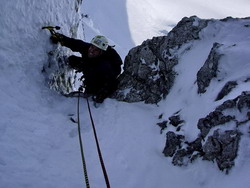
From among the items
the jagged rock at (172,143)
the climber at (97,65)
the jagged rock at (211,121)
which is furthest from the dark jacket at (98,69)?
the jagged rock at (211,121)

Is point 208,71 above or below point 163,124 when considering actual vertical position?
above

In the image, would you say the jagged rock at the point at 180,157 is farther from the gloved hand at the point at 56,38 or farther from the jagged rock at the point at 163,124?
the gloved hand at the point at 56,38

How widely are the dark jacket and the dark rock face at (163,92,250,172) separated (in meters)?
2.83

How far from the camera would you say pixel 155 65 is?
663 centimetres

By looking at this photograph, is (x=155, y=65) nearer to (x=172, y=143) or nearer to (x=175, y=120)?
(x=175, y=120)

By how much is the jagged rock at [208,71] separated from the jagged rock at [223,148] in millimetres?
1162

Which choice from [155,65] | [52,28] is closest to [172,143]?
[155,65]

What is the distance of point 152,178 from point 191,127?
1.01 meters

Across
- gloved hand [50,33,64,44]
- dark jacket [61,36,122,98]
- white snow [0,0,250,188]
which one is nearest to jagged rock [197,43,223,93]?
white snow [0,0,250,188]

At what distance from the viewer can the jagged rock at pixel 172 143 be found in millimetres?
4594

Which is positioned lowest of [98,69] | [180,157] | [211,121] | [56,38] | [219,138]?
[180,157]

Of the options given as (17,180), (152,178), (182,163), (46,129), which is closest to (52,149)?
(46,129)

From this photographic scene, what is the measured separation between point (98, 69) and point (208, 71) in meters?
2.76

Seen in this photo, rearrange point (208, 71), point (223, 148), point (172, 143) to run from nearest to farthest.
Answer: point (223, 148), point (172, 143), point (208, 71)
